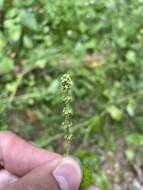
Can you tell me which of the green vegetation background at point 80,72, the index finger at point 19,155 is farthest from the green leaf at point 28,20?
the index finger at point 19,155

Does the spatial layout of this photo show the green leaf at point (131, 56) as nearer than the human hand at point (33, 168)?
No

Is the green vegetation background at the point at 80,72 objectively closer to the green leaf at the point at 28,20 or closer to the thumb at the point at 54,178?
the green leaf at the point at 28,20

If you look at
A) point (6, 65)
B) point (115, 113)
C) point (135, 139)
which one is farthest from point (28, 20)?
point (135, 139)

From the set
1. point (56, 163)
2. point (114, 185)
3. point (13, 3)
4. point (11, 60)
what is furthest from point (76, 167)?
point (13, 3)

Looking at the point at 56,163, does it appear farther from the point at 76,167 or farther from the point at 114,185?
the point at 114,185

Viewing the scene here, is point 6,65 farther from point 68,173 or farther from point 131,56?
point 68,173

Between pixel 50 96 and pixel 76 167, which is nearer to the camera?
pixel 76 167

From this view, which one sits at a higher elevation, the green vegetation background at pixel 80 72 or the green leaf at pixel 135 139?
the green vegetation background at pixel 80 72

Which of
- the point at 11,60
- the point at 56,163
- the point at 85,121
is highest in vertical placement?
the point at 56,163
